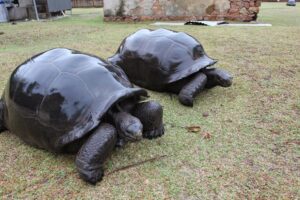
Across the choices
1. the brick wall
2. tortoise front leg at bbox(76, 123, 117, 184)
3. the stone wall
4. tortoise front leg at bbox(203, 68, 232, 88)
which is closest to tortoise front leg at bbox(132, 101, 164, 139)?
tortoise front leg at bbox(76, 123, 117, 184)

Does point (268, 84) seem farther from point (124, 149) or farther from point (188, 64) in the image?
point (124, 149)

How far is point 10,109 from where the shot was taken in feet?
7.77

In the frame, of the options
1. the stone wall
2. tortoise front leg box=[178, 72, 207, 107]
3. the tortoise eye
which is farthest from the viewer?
the stone wall

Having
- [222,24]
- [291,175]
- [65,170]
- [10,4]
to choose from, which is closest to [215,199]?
[291,175]

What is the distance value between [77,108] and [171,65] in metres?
1.43

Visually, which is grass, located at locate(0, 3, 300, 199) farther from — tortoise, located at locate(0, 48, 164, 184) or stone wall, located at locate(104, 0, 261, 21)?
stone wall, located at locate(104, 0, 261, 21)

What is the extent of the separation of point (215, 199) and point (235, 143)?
0.72 metres

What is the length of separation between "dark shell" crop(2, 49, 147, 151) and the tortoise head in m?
0.13

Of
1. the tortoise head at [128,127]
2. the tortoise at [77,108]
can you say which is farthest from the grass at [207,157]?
the tortoise head at [128,127]

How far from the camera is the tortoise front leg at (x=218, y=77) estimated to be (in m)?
3.31

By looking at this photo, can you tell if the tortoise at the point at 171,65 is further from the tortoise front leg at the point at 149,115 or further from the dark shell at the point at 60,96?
the dark shell at the point at 60,96

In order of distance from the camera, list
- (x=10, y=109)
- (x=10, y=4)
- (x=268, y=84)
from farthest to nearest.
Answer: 1. (x=10, y=4)
2. (x=268, y=84)
3. (x=10, y=109)

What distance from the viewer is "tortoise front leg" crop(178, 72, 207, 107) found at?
3.12m

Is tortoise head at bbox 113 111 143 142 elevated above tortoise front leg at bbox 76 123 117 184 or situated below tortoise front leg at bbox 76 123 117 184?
above
